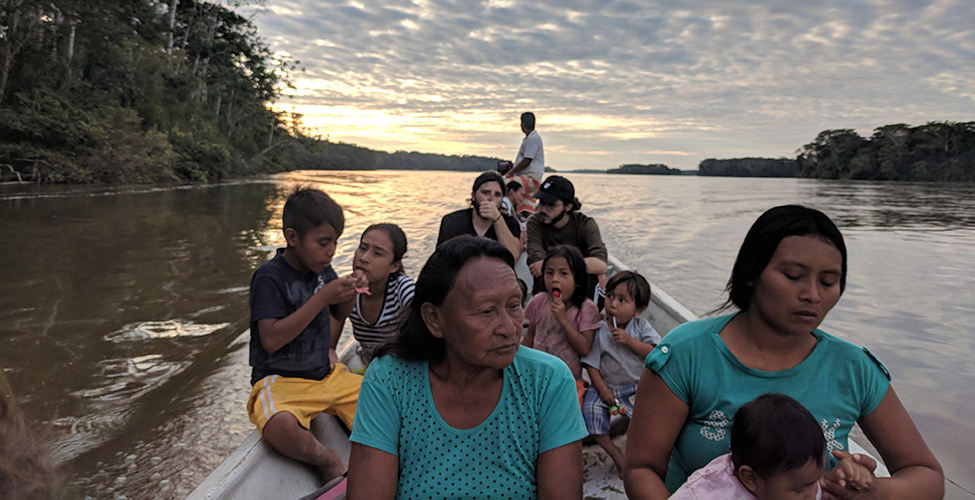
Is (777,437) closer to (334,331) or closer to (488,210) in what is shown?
(334,331)

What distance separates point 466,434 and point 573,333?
1589 mm

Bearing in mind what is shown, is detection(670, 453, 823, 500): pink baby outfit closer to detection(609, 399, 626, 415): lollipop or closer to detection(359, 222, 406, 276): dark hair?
detection(609, 399, 626, 415): lollipop

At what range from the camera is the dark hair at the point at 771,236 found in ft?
4.20

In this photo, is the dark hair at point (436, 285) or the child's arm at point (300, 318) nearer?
the dark hair at point (436, 285)

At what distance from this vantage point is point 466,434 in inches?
53.9

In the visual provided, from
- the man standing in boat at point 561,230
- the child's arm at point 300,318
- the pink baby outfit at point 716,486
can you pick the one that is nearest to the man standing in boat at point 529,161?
the man standing in boat at point 561,230

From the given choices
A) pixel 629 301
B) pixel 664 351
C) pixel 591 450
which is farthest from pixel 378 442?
pixel 629 301

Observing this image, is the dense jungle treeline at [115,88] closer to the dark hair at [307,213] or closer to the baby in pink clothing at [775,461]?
the dark hair at [307,213]

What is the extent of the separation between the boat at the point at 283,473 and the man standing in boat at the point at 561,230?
1.54 meters

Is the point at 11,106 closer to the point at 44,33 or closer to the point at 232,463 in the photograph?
the point at 44,33

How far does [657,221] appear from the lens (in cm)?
2077

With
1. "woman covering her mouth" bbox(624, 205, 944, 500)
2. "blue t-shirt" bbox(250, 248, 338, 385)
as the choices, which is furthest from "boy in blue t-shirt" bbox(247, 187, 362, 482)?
"woman covering her mouth" bbox(624, 205, 944, 500)

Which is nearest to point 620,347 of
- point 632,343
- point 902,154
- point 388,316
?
point 632,343

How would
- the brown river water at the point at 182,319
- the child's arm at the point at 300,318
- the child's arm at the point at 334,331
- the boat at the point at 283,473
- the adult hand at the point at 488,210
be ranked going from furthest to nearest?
the adult hand at the point at 488,210 < the brown river water at the point at 182,319 < the child's arm at the point at 334,331 < the child's arm at the point at 300,318 < the boat at the point at 283,473
